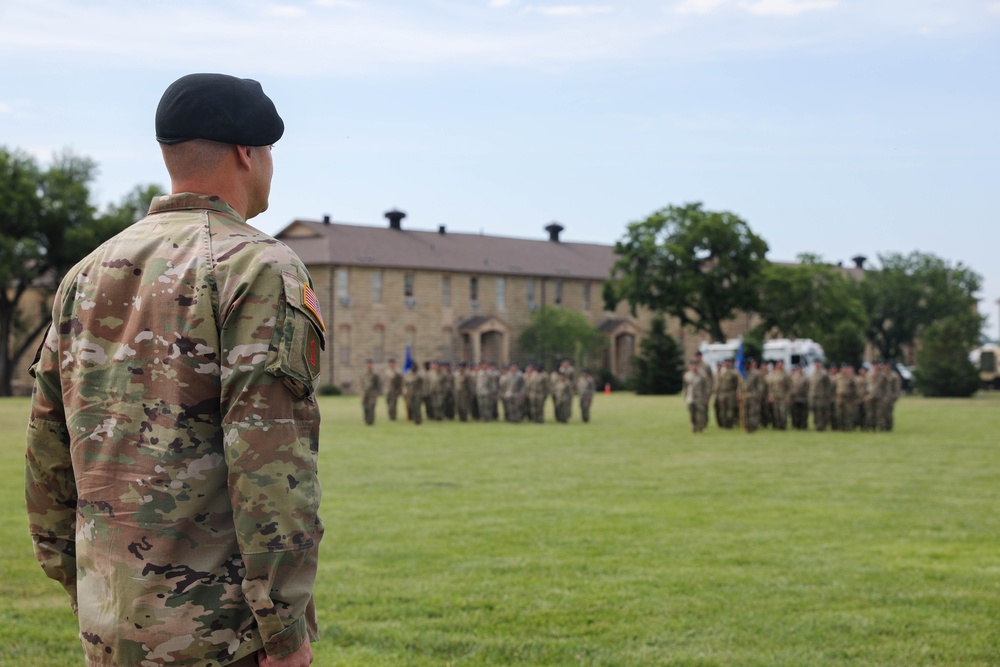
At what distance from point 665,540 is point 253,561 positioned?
8.03 metres

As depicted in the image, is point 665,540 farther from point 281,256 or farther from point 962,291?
point 962,291

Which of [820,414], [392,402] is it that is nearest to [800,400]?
[820,414]

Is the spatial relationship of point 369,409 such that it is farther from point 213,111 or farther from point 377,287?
point 377,287

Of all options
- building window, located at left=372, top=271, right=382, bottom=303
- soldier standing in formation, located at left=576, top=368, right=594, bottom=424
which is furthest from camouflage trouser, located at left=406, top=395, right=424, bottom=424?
building window, located at left=372, top=271, right=382, bottom=303

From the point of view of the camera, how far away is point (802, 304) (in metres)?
73.8

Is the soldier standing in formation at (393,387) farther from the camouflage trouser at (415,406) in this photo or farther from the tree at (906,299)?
the tree at (906,299)

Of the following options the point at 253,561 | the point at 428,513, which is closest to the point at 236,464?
the point at 253,561

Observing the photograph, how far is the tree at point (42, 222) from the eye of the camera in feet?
192

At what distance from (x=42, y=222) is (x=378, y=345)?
73.4 feet

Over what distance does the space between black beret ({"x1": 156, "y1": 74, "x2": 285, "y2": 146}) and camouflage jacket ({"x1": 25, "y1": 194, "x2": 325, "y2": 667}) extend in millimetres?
260

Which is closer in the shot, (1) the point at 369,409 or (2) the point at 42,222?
(1) the point at 369,409

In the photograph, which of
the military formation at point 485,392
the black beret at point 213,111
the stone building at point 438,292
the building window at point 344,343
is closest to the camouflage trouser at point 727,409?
the military formation at point 485,392

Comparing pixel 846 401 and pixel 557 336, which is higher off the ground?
pixel 557 336

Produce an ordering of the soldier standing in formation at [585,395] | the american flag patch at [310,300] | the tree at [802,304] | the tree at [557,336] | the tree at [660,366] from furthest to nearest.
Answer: the tree at [557,336] → the tree at [802,304] → the tree at [660,366] → the soldier standing in formation at [585,395] → the american flag patch at [310,300]
